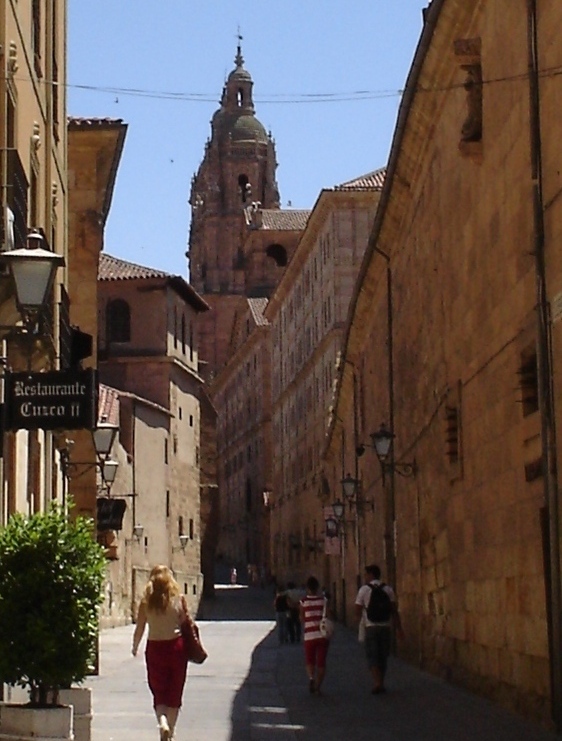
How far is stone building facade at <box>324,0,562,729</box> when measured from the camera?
13820 millimetres

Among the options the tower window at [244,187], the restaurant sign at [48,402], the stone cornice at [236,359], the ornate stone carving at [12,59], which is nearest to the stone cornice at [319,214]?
the stone cornice at [236,359]

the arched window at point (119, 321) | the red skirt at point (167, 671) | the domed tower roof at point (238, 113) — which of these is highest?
the domed tower roof at point (238, 113)

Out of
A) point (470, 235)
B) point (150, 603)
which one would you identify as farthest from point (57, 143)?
point (150, 603)

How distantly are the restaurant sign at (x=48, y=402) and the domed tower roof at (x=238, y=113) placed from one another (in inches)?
4832

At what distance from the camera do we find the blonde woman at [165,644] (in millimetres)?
12617

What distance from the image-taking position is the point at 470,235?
718 inches

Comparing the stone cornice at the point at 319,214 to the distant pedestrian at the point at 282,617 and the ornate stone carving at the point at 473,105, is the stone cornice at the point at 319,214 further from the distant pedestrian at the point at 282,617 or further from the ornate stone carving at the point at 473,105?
the ornate stone carving at the point at 473,105

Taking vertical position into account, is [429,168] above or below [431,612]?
above

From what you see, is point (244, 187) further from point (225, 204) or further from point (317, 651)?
point (317, 651)

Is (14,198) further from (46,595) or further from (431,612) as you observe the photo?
(431,612)

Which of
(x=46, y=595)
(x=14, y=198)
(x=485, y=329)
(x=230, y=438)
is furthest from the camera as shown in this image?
(x=230, y=438)

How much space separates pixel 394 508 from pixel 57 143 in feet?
31.8

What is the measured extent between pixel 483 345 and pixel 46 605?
7394mm

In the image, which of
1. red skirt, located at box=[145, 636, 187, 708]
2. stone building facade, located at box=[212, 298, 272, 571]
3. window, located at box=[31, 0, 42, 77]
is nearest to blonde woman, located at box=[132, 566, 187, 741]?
red skirt, located at box=[145, 636, 187, 708]
